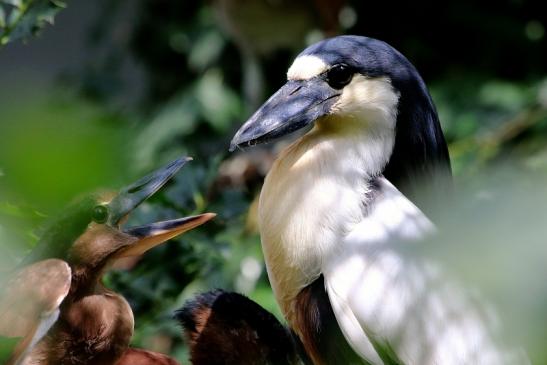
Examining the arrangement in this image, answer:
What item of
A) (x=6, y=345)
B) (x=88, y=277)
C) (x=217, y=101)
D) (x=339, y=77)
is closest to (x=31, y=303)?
(x=6, y=345)

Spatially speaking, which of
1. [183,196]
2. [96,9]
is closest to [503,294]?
[183,196]

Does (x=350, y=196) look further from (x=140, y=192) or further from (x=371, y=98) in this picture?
(x=140, y=192)

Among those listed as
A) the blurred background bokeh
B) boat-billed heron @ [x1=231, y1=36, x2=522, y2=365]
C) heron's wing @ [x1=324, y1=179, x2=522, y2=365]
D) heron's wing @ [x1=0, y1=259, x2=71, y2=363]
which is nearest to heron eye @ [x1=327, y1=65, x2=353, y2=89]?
boat-billed heron @ [x1=231, y1=36, x2=522, y2=365]

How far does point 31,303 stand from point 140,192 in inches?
9.4

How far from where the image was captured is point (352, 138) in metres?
1.20

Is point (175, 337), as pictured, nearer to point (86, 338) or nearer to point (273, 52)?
point (86, 338)

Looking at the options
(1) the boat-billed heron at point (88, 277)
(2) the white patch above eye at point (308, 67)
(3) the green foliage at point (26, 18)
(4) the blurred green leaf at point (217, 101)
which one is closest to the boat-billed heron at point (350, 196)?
(2) the white patch above eye at point (308, 67)

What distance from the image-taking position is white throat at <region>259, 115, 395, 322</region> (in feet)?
3.68

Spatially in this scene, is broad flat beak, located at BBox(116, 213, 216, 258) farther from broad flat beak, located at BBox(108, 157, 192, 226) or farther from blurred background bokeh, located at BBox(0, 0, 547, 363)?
blurred background bokeh, located at BBox(0, 0, 547, 363)

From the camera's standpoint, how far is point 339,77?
1176 mm

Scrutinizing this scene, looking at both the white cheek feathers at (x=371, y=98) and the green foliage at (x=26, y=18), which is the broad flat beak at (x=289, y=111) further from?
the green foliage at (x=26, y=18)

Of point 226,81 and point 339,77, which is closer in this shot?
point 339,77

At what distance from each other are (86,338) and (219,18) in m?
2.17

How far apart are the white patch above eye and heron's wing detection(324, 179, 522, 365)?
0.18m
